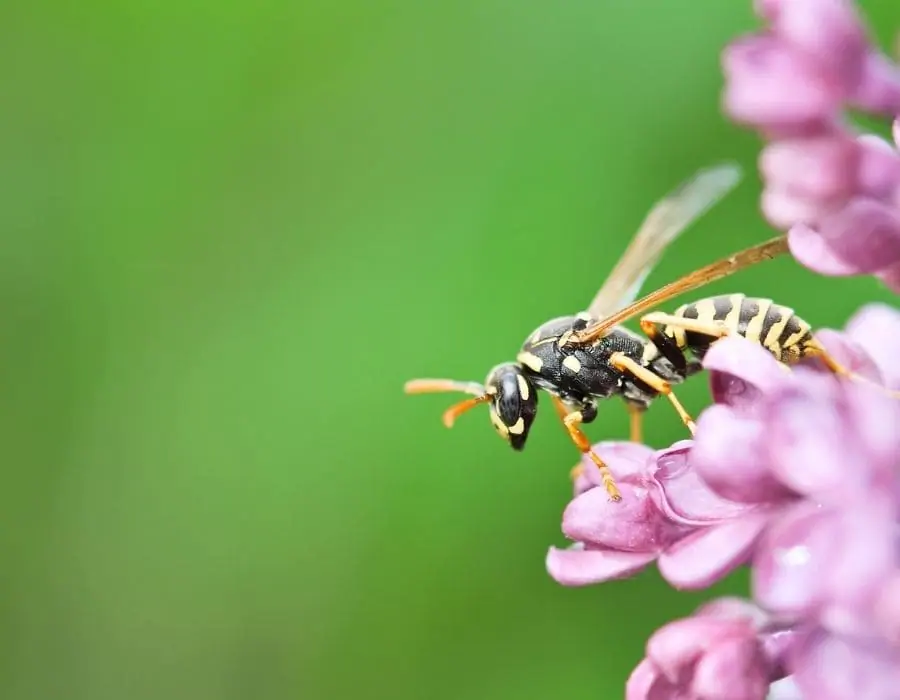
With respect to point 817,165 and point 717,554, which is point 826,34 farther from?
point 717,554

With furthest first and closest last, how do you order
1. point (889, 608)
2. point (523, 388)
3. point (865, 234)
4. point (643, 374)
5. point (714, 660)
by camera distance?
point (523, 388) < point (643, 374) < point (714, 660) < point (865, 234) < point (889, 608)

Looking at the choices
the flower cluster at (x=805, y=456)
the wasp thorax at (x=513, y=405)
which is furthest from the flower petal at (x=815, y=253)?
the wasp thorax at (x=513, y=405)

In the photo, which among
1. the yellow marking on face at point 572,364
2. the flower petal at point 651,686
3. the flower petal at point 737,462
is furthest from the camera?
the yellow marking on face at point 572,364

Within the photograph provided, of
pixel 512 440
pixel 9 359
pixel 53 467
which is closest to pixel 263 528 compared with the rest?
pixel 53 467

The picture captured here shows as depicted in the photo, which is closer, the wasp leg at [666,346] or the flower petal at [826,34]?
the flower petal at [826,34]

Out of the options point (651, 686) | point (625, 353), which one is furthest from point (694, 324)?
point (651, 686)

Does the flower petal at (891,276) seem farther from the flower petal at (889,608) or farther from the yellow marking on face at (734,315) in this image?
the yellow marking on face at (734,315)
